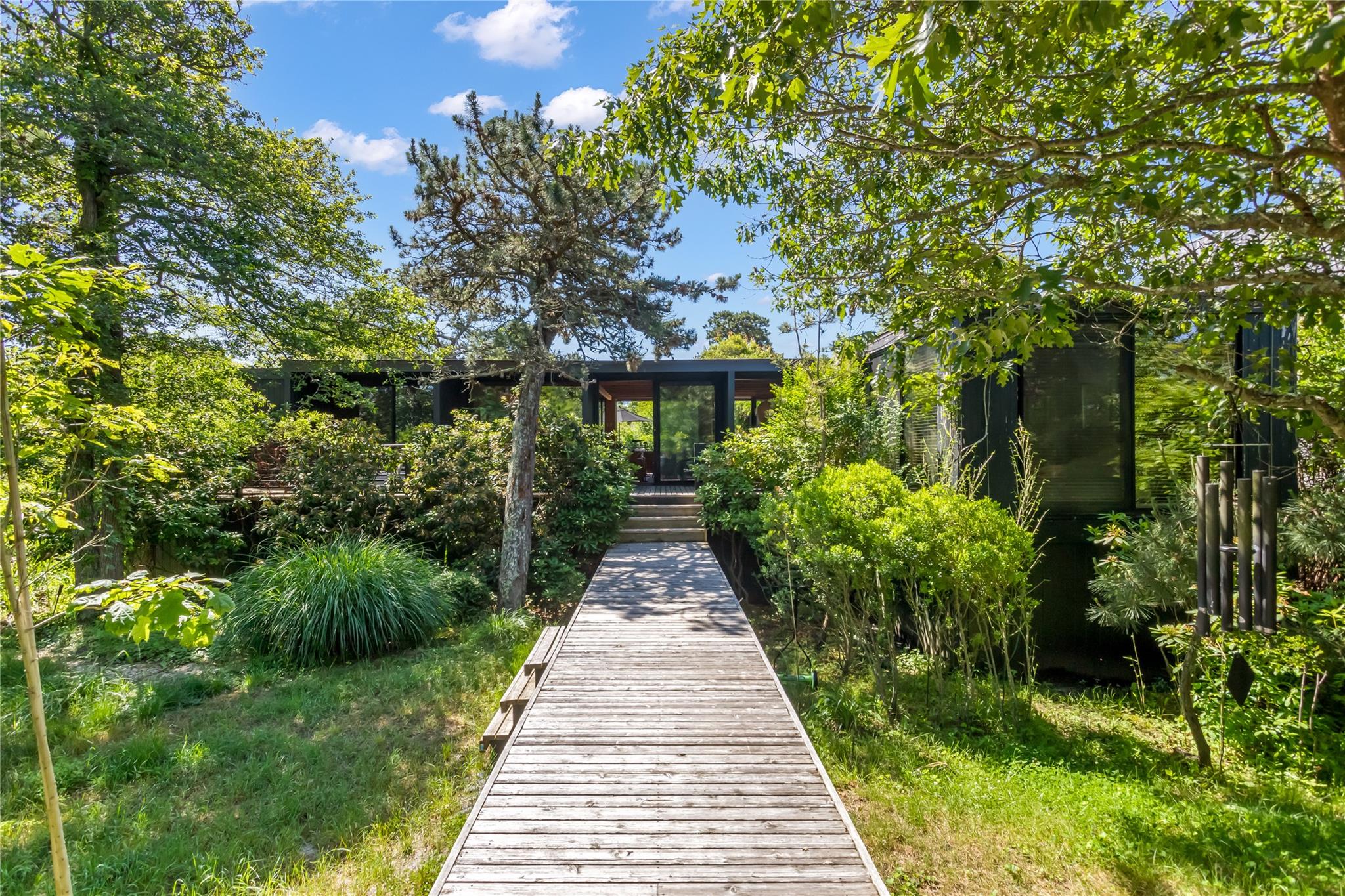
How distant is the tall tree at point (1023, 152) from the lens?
7.06ft

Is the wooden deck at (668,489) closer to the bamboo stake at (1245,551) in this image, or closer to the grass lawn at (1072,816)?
the grass lawn at (1072,816)

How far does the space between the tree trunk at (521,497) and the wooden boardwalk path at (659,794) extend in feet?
9.71

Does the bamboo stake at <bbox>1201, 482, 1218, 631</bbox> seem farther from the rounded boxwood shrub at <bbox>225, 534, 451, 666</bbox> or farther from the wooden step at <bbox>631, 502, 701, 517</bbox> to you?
the rounded boxwood shrub at <bbox>225, 534, 451, 666</bbox>

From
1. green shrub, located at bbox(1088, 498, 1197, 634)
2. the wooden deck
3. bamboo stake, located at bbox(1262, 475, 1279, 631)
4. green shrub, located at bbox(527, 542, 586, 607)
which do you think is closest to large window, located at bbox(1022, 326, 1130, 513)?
green shrub, located at bbox(1088, 498, 1197, 634)

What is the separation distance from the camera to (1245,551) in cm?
370

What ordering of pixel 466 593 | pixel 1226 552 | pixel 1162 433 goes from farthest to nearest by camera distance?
pixel 466 593 → pixel 1162 433 → pixel 1226 552

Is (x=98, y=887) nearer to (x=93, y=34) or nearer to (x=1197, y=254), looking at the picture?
(x=1197, y=254)

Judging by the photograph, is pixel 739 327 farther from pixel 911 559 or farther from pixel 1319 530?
pixel 911 559

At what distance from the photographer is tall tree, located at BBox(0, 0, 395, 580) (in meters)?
5.86

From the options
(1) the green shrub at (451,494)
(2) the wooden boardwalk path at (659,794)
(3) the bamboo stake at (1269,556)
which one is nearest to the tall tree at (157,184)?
(1) the green shrub at (451,494)

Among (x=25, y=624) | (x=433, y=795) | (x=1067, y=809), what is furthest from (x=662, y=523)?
(x=25, y=624)

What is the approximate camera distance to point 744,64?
2623mm

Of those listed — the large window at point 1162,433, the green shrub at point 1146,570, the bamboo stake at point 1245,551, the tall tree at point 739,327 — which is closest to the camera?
the bamboo stake at point 1245,551

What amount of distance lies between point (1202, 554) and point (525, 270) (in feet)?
23.7
